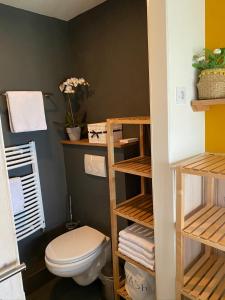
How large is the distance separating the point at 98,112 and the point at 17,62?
32.3 inches

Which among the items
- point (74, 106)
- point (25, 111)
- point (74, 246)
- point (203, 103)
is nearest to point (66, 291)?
point (74, 246)

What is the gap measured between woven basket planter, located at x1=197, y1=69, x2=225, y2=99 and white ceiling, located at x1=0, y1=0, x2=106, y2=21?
4.19 ft

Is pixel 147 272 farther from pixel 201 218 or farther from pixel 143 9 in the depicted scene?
pixel 143 9

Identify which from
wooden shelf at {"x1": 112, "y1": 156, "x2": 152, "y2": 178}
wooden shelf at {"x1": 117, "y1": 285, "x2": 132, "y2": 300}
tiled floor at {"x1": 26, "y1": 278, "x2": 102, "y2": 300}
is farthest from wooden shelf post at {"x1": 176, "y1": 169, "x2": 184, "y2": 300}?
tiled floor at {"x1": 26, "y1": 278, "x2": 102, "y2": 300}

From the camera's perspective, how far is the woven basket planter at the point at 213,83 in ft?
3.83

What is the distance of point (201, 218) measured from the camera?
1271mm

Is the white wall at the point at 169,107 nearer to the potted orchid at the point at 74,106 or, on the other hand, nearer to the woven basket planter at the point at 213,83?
the woven basket planter at the point at 213,83

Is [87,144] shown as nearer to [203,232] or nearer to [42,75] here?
[42,75]

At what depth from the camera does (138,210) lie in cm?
158

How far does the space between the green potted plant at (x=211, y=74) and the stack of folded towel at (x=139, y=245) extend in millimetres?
917

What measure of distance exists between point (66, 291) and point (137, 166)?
1.31 m

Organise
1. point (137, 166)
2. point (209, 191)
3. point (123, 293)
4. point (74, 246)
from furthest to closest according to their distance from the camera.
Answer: point (74, 246) < point (123, 293) < point (137, 166) < point (209, 191)

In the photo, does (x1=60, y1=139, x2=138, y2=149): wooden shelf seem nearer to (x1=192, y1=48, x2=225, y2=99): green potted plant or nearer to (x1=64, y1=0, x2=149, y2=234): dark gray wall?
(x1=64, y1=0, x2=149, y2=234): dark gray wall

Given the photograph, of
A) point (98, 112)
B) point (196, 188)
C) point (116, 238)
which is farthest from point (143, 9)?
point (116, 238)
